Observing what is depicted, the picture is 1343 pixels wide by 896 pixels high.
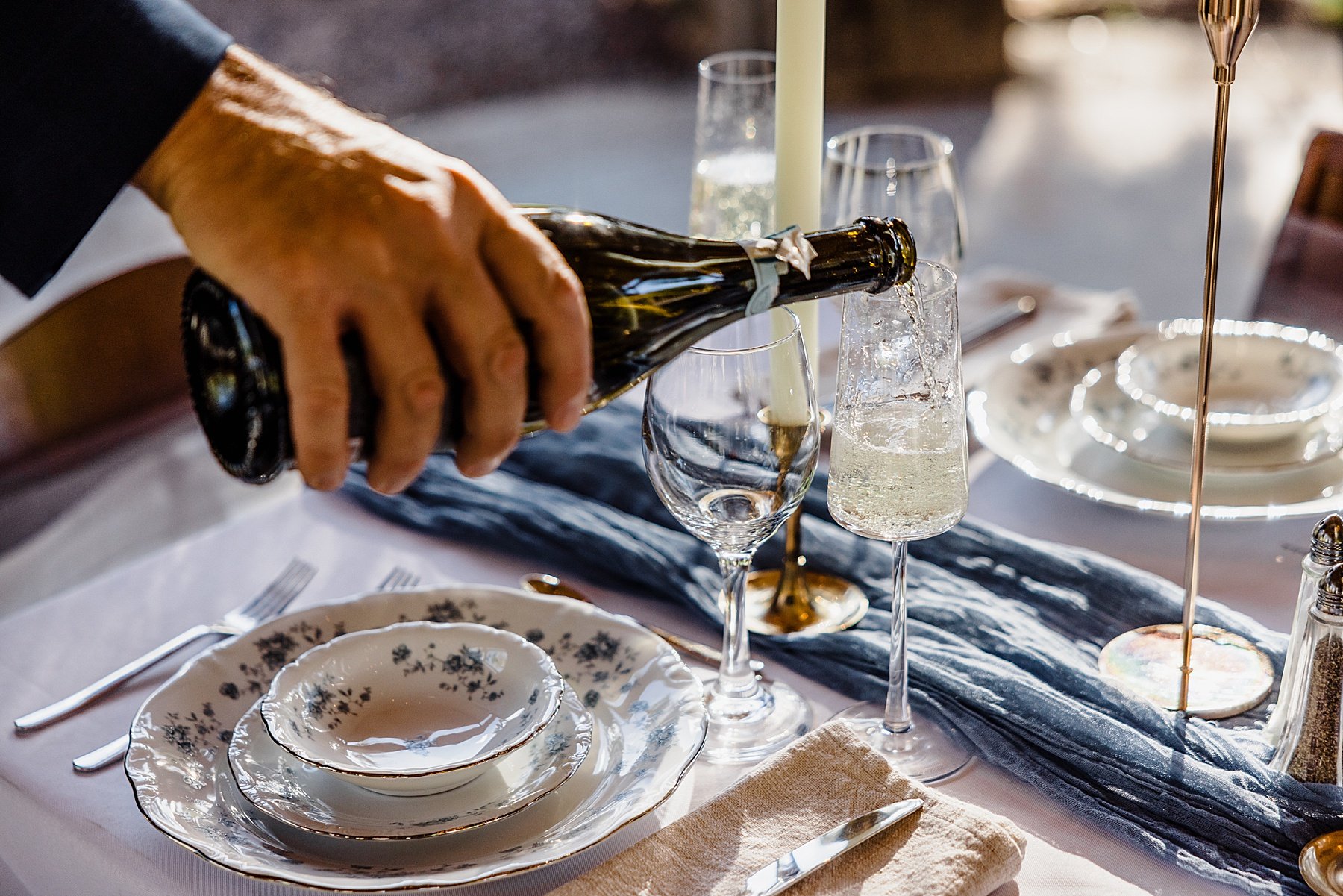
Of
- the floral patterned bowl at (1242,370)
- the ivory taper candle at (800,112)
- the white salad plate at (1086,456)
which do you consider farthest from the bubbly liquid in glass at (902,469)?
the floral patterned bowl at (1242,370)

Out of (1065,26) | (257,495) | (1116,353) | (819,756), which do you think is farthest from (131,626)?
(1065,26)

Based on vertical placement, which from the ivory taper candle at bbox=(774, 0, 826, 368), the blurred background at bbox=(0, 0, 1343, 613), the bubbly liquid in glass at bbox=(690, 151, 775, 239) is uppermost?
the ivory taper candle at bbox=(774, 0, 826, 368)

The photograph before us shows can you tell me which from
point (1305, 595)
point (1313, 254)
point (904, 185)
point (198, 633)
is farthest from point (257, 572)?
point (1313, 254)

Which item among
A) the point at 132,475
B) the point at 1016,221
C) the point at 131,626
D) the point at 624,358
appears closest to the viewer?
the point at 624,358

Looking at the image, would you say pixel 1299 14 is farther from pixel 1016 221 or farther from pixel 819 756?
pixel 819 756

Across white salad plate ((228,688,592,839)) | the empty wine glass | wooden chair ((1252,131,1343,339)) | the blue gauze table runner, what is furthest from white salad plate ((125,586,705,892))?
wooden chair ((1252,131,1343,339))

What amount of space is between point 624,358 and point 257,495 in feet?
4.83

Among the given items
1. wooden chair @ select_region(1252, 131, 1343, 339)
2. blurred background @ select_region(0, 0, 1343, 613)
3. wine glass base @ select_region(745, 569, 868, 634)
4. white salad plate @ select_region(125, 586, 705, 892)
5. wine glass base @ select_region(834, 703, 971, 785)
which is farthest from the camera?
blurred background @ select_region(0, 0, 1343, 613)

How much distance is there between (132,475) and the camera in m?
1.42

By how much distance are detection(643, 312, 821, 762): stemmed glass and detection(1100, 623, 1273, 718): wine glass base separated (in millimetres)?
202

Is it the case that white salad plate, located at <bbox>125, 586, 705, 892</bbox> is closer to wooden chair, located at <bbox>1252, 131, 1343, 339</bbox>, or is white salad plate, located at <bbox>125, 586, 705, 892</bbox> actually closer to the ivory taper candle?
the ivory taper candle

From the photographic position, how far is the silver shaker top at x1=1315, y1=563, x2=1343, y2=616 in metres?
0.68

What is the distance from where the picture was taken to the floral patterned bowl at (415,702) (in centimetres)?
68

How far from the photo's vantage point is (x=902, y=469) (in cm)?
71
